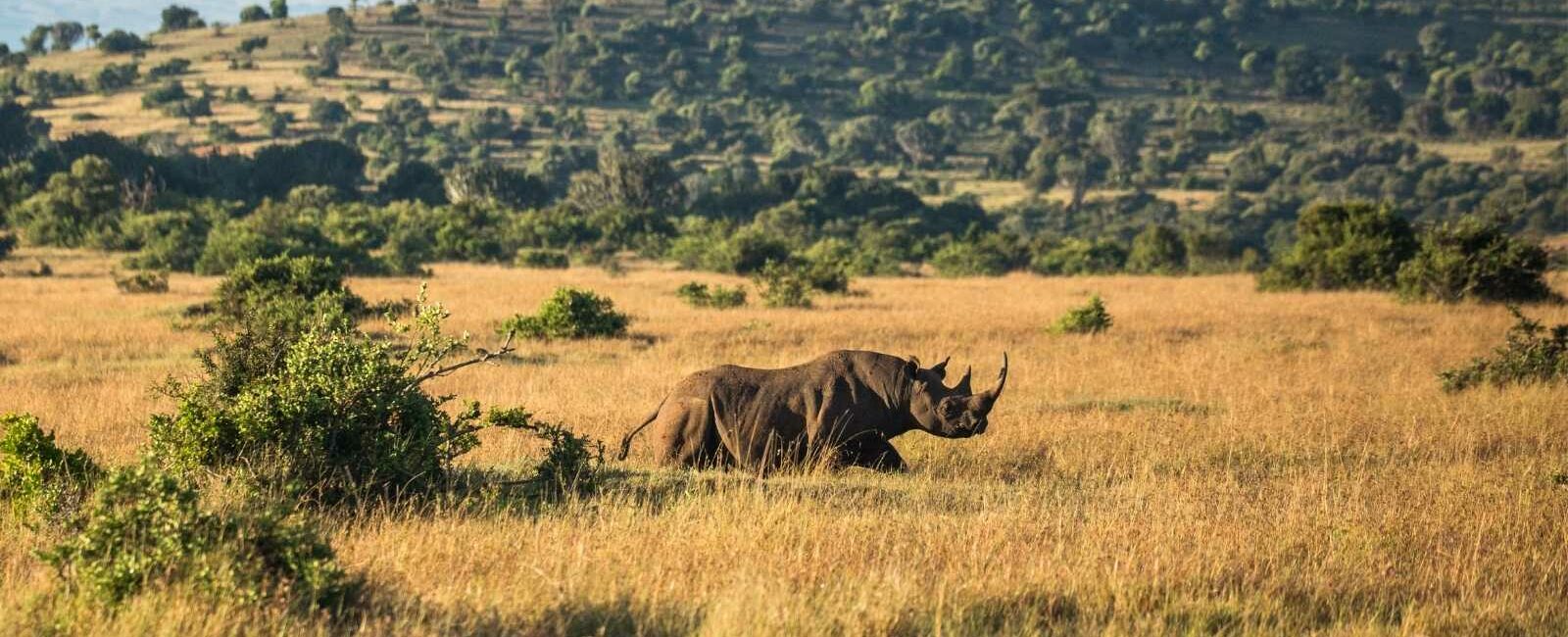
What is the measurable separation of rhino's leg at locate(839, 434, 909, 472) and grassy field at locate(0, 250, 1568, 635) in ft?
0.50

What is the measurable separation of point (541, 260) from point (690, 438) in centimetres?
3807

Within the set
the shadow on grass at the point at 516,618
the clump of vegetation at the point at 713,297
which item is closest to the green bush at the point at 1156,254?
the clump of vegetation at the point at 713,297

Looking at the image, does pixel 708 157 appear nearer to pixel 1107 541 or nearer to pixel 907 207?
pixel 907 207

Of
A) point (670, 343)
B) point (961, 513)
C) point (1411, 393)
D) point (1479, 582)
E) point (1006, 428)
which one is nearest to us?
point (1479, 582)

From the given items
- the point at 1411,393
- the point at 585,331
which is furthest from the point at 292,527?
the point at 585,331

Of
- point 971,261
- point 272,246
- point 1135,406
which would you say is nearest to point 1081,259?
point 971,261

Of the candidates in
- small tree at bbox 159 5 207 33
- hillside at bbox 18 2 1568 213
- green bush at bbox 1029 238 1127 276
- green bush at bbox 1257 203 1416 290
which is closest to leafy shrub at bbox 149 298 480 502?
green bush at bbox 1257 203 1416 290

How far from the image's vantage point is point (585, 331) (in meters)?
22.7

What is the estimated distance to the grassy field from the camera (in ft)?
22.6

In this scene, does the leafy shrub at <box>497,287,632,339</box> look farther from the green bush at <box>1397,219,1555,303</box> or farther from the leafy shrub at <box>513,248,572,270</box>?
the leafy shrub at <box>513,248,572,270</box>

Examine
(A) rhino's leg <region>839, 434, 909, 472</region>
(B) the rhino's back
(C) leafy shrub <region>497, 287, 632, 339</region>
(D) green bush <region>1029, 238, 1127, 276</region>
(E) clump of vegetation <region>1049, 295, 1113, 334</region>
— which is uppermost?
(B) the rhino's back

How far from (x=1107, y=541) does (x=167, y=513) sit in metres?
5.20

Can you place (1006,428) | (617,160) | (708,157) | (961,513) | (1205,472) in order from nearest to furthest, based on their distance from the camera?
(961,513), (1205,472), (1006,428), (617,160), (708,157)

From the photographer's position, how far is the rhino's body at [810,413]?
36.1ft
